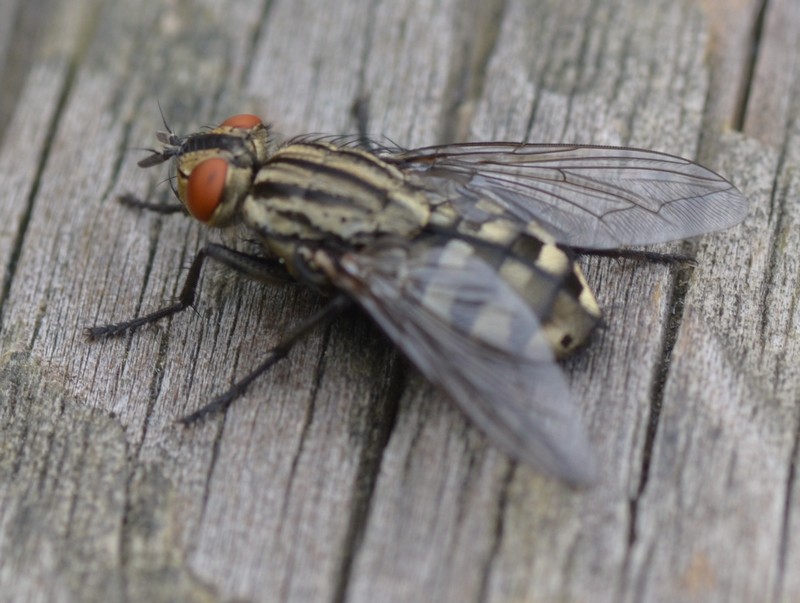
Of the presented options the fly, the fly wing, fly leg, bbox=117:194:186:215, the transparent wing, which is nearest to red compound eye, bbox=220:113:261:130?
the fly

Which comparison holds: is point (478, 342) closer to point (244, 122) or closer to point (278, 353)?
point (278, 353)

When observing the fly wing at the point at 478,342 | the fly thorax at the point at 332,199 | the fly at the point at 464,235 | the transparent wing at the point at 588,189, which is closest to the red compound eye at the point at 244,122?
the fly at the point at 464,235

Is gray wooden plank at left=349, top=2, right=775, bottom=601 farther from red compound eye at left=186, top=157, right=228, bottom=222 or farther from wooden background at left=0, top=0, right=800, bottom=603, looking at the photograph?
red compound eye at left=186, top=157, right=228, bottom=222

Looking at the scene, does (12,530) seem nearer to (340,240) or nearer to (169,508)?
(169,508)

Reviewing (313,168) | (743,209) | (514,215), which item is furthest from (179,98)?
(743,209)

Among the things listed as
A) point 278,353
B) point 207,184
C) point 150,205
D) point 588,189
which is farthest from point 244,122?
point 588,189

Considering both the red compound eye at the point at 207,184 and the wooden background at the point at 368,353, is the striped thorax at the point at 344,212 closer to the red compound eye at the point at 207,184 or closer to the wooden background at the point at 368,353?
the red compound eye at the point at 207,184
